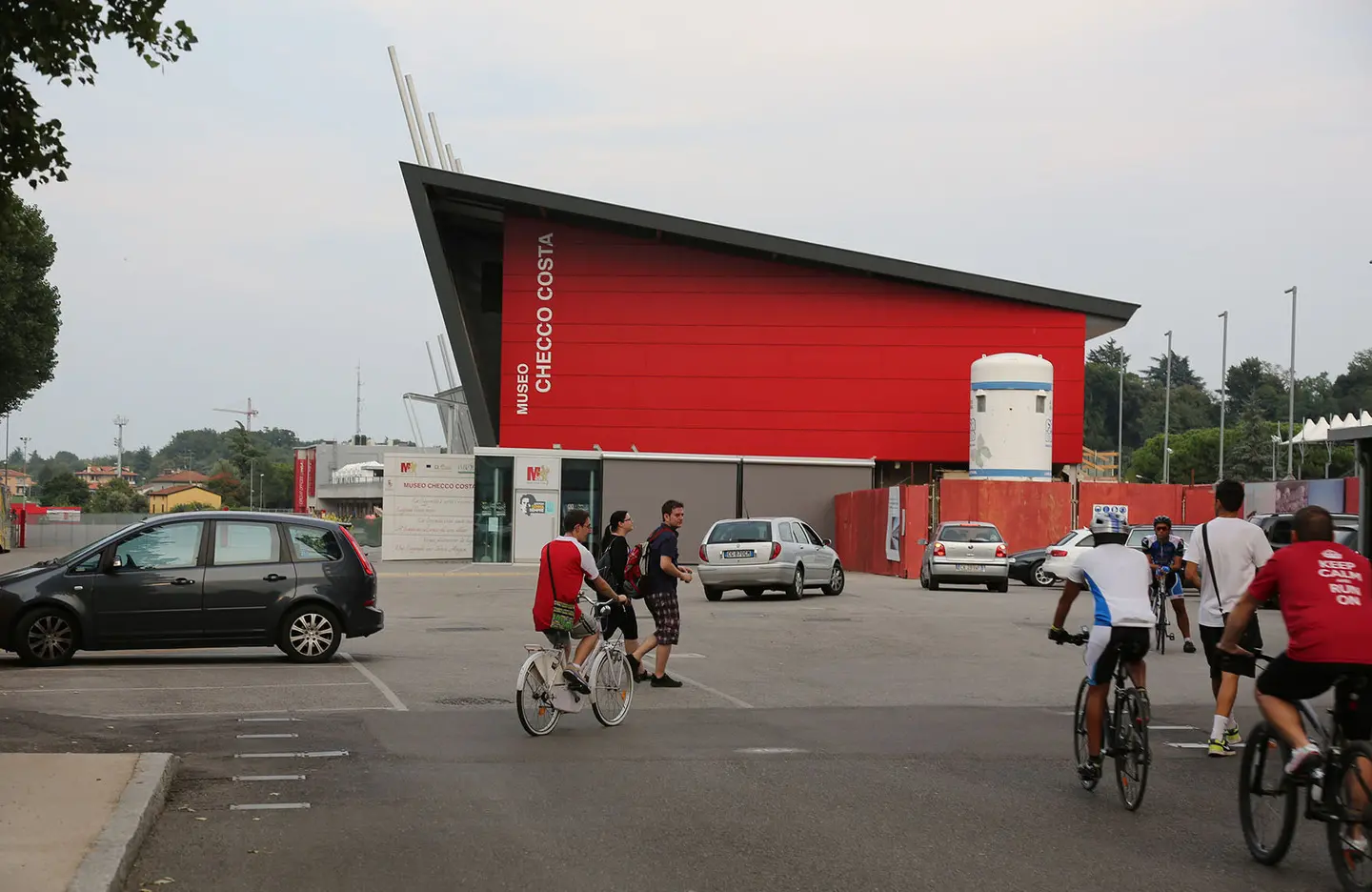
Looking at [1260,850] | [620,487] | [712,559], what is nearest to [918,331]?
[620,487]

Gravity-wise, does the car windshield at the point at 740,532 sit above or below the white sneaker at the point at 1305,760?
above

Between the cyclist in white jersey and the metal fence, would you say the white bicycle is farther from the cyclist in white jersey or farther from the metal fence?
the metal fence

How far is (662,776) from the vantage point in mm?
9812

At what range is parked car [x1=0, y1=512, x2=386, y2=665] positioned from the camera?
16.6 meters

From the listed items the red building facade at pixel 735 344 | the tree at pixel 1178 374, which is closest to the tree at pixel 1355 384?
the tree at pixel 1178 374

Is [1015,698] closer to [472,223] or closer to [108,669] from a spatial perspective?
[108,669]

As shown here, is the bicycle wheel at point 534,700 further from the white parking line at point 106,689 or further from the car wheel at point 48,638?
the car wheel at point 48,638

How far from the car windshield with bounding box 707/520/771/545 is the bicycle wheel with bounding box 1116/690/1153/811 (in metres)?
20.7

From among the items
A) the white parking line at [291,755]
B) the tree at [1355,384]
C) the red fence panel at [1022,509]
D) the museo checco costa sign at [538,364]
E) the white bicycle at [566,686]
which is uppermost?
the tree at [1355,384]

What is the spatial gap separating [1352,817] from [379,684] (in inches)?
409

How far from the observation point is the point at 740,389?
5162cm

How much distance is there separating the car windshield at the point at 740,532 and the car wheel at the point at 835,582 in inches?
87.9

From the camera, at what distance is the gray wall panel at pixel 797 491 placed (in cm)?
4819

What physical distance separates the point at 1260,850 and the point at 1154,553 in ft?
43.3
